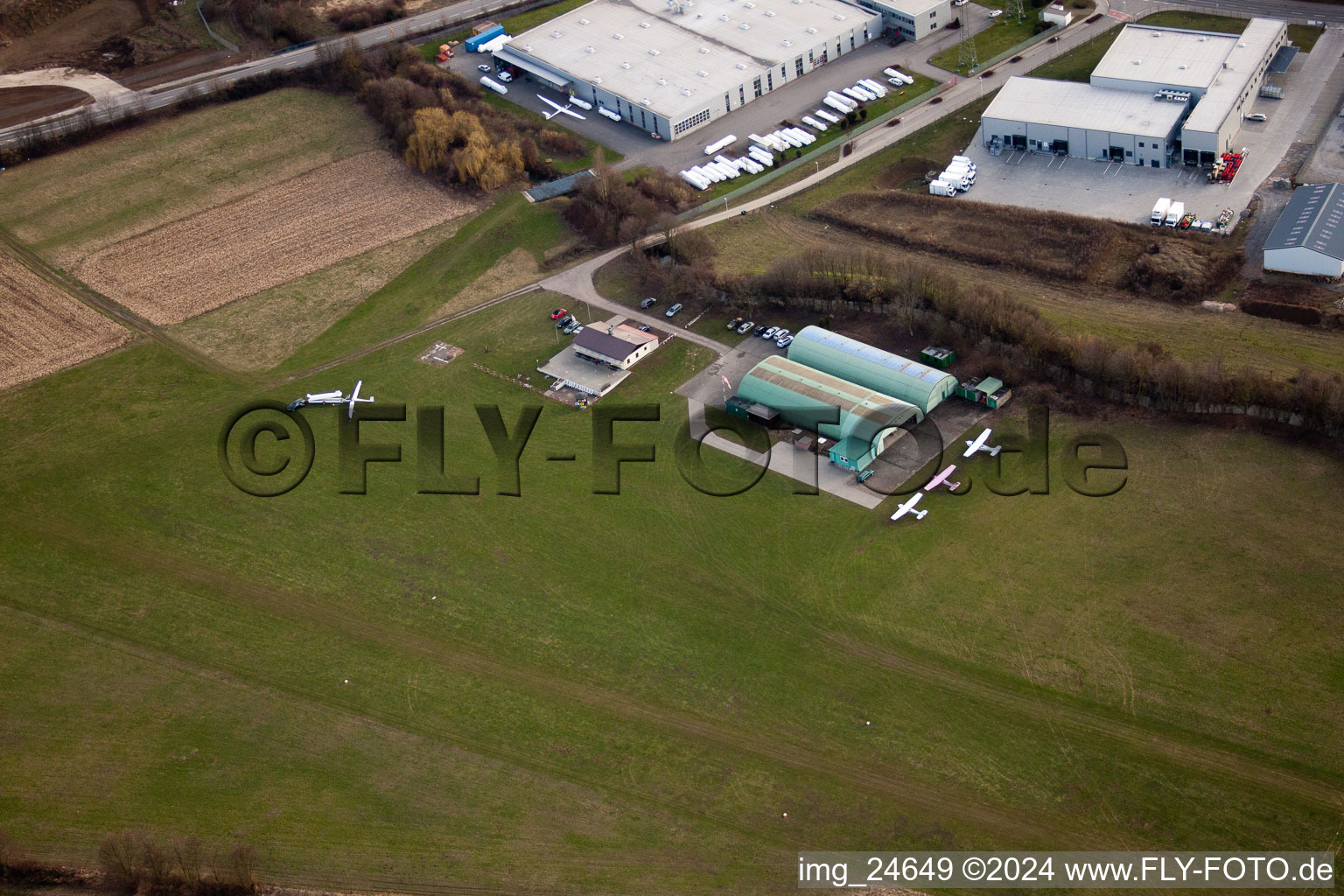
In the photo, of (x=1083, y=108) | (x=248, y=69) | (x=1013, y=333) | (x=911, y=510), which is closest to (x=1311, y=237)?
(x=1013, y=333)

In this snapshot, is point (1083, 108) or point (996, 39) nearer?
point (1083, 108)

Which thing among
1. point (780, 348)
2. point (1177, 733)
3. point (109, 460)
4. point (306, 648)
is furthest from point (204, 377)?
point (1177, 733)


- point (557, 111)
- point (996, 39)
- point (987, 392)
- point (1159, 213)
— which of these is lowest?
point (987, 392)

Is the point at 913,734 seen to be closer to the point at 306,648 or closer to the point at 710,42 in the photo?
the point at 306,648

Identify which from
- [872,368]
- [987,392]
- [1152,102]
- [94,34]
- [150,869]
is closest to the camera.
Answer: [150,869]

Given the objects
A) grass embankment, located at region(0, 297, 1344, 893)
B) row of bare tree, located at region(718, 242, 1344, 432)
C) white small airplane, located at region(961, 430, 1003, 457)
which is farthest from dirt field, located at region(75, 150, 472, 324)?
white small airplane, located at region(961, 430, 1003, 457)

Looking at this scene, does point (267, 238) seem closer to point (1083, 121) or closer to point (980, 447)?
point (980, 447)
